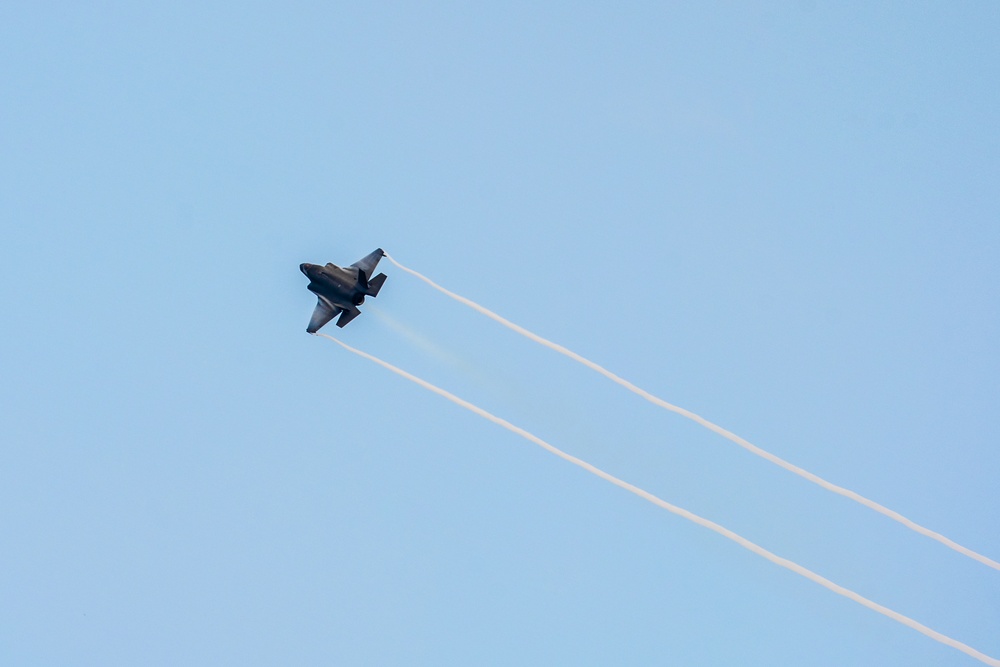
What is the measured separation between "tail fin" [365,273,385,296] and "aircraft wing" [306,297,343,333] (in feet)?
10.9

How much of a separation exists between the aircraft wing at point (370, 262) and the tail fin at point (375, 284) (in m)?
3.07

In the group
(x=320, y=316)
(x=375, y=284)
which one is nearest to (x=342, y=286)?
(x=375, y=284)

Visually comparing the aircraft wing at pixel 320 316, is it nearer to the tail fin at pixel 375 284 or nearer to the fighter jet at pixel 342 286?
the fighter jet at pixel 342 286

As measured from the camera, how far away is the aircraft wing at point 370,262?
49656mm

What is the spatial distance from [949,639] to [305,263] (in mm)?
30248

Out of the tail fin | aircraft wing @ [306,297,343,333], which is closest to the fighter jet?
the tail fin

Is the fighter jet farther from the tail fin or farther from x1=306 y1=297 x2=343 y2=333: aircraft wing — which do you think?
x1=306 y1=297 x2=343 y2=333: aircraft wing

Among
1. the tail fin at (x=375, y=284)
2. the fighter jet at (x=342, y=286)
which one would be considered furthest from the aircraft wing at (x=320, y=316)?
the tail fin at (x=375, y=284)

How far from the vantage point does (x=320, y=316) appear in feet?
162

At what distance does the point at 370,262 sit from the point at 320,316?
11.5ft

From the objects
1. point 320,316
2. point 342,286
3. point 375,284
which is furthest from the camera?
point 320,316

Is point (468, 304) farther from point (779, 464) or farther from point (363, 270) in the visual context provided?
point (779, 464)

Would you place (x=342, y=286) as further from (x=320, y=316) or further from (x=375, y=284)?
(x=320, y=316)

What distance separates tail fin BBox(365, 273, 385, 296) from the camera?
46281mm
